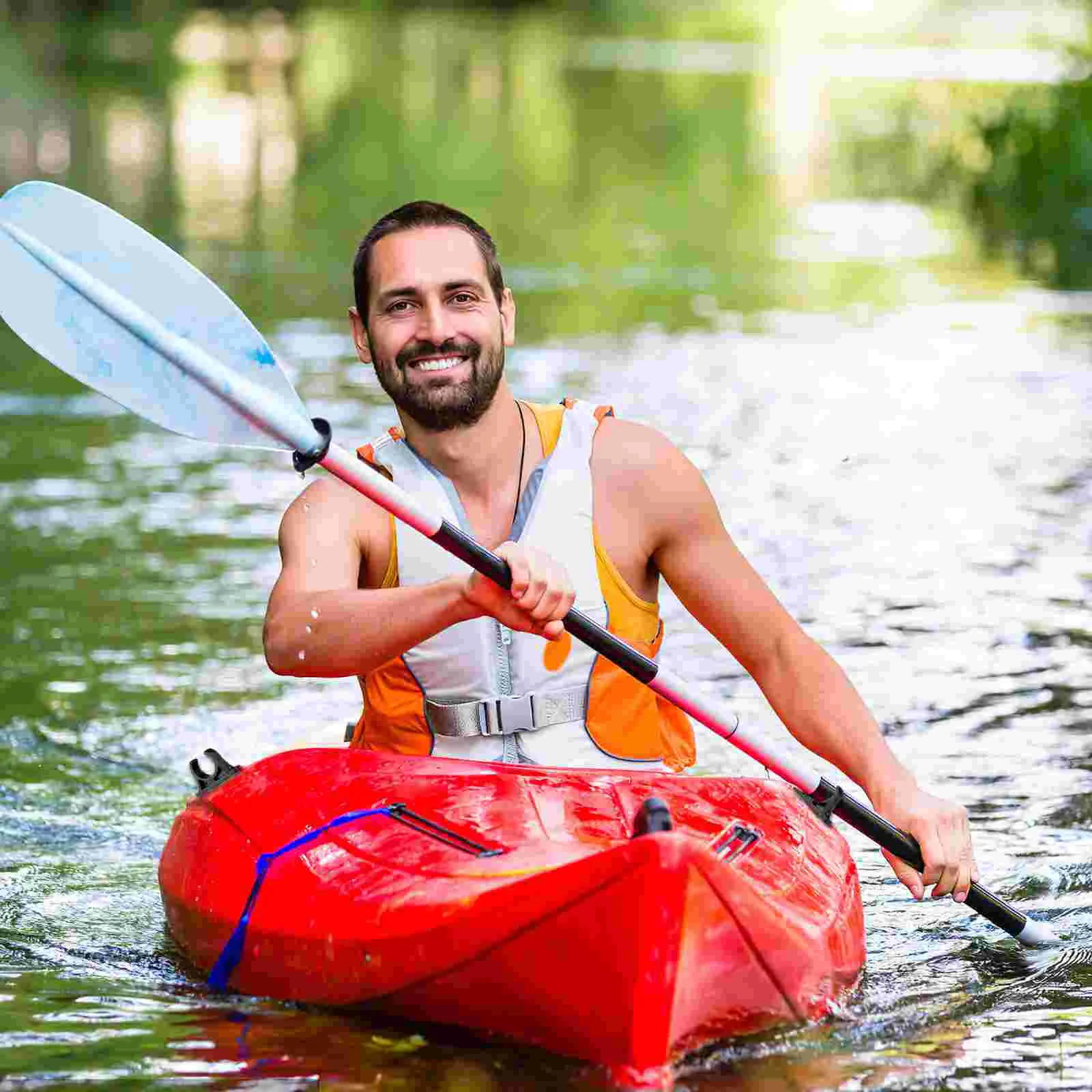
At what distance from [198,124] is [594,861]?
1910cm

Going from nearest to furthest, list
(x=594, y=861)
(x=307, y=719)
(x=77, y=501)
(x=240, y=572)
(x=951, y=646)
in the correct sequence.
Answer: (x=594, y=861)
(x=307, y=719)
(x=951, y=646)
(x=240, y=572)
(x=77, y=501)

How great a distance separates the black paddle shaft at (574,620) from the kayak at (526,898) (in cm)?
20

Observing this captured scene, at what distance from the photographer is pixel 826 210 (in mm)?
16516

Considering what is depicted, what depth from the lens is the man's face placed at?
3934 mm

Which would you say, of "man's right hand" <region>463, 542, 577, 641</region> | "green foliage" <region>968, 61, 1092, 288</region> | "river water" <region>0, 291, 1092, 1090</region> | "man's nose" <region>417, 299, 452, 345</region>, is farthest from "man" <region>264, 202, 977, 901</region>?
"green foliage" <region>968, 61, 1092, 288</region>

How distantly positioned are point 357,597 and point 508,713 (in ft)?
1.47

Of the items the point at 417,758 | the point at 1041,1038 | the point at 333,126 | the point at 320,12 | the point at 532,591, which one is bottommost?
the point at 1041,1038

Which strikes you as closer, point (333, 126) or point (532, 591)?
point (532, 591)

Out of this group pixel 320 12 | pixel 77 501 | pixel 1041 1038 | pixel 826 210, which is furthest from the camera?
pixel 320 12

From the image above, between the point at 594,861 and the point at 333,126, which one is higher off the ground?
the point at 333,126

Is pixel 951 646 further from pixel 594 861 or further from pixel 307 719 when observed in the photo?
pixel 594 861

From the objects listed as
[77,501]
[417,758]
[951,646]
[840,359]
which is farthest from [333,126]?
[417,758]

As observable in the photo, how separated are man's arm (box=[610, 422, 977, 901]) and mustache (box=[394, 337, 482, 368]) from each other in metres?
0.35

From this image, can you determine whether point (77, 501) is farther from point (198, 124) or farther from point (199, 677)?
point (198, 124)
